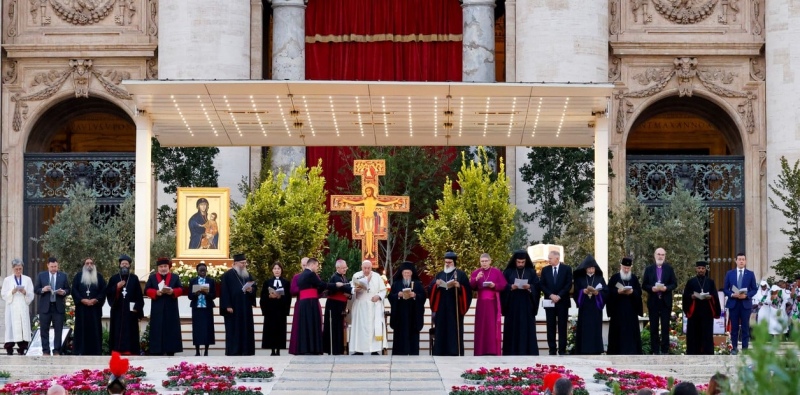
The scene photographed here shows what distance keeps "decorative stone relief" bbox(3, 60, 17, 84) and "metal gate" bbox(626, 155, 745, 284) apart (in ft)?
42.8

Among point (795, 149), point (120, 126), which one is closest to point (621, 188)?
point (795, 149)

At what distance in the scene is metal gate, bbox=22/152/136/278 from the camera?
30484 millimetres

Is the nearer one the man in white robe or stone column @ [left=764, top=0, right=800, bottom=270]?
the man in white robe

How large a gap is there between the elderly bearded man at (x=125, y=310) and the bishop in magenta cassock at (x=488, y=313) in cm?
452

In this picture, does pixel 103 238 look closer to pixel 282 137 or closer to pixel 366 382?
pixel 282 137

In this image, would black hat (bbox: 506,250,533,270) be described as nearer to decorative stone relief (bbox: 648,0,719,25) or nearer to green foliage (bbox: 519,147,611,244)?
green foliage (bbox: 519,147,611,244)

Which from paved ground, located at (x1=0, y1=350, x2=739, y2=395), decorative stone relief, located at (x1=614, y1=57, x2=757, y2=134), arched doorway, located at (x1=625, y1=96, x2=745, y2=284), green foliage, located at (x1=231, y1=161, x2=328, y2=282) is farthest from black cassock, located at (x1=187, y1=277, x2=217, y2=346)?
decorative stone relief, located at (x1=614, y1=57, x2=757, y2=134)

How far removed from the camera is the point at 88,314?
19859mm

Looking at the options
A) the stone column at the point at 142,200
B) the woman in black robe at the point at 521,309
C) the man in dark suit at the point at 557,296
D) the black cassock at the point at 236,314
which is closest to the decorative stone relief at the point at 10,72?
the stone column at the point at 142,200

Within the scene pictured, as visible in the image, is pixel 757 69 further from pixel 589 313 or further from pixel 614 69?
pixel 589 313

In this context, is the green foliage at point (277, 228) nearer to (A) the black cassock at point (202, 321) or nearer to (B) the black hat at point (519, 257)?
(A) the black cassock at point (202, 321)

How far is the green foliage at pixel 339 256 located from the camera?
28422 mm

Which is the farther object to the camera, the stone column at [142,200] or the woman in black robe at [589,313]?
the stone column at [142,200]

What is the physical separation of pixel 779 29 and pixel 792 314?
34.4 feet
